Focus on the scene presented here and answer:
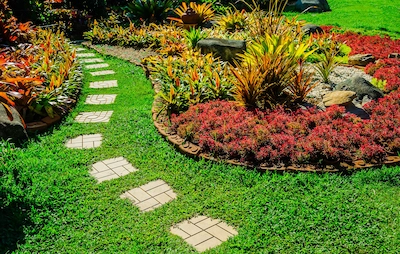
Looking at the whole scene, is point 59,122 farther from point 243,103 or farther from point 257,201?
point 257,201

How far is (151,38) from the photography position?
9.70 meters

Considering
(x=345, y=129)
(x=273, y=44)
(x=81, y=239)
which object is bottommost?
(x=81, y=239)

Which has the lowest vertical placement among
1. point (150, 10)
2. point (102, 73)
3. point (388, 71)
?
point (102, 73)

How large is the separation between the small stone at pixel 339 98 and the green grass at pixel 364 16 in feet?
19.6

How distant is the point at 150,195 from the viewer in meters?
3.94

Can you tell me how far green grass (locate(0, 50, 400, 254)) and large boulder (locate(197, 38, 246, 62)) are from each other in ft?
10.7

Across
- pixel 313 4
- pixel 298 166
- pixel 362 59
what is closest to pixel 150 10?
pixel 313 4

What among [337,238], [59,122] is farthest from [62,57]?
[337,238]

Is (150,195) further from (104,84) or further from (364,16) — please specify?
(364,16)

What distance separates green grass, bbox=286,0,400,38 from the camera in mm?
11383

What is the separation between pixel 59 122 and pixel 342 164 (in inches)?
150

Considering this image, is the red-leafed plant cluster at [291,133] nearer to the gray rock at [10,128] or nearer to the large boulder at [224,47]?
the gray rock at [10,128]

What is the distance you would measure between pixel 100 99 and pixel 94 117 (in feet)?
2.60

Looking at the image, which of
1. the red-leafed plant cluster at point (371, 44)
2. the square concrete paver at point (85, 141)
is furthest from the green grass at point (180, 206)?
the red-leafed plant cluster at point (371, 44)
